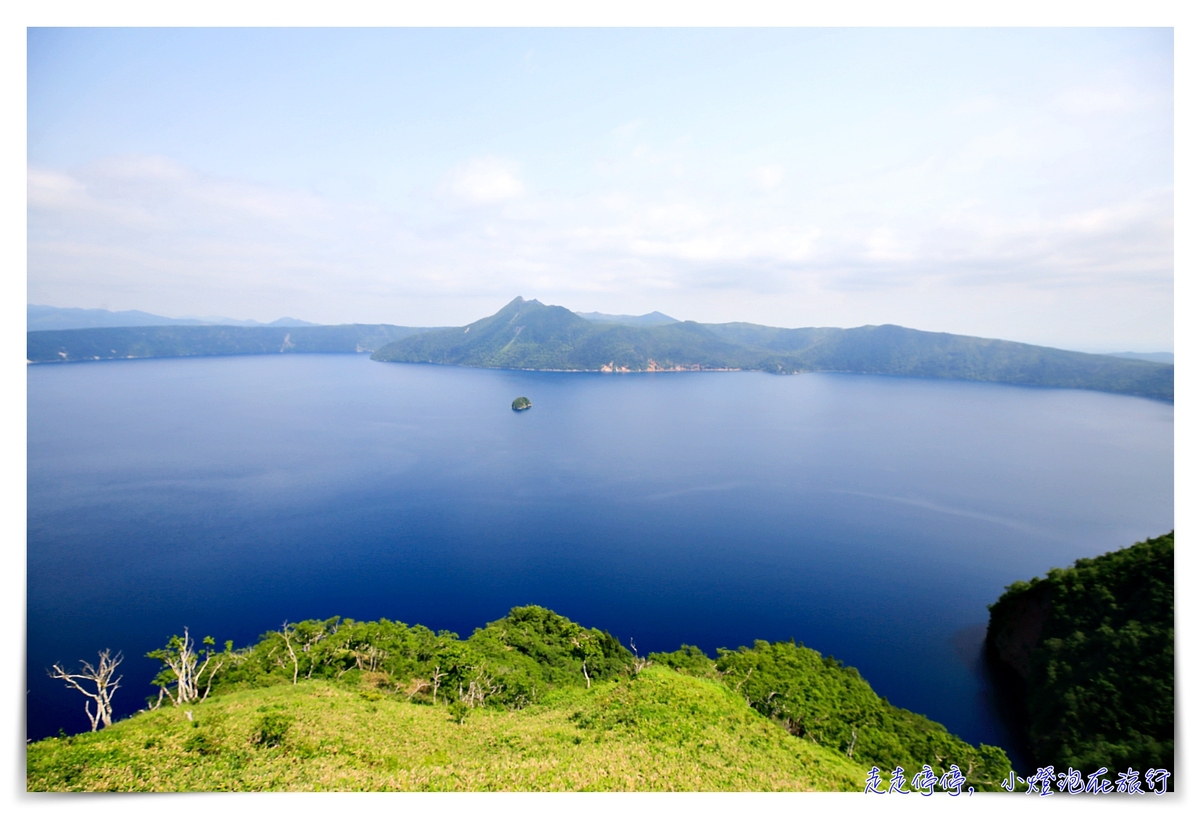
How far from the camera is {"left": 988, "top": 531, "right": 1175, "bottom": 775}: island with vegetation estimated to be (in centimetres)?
1439

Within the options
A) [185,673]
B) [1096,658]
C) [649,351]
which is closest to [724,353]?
[649,351]

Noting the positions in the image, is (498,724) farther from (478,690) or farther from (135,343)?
(135,343)

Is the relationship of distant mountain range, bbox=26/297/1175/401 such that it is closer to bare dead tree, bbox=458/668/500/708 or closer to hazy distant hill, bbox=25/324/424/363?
hazy distant hill, bbox=25/324/424/363

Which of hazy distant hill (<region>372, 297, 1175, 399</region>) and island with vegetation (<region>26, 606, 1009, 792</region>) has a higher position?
hazy distant hill (<region>372, 297, 1175, 399</region>)

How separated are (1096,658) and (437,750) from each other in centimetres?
2268

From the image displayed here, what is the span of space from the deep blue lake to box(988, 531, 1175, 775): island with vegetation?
1861 millimetres

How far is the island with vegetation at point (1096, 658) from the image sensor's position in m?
14.4

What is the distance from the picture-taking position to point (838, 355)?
568 feet

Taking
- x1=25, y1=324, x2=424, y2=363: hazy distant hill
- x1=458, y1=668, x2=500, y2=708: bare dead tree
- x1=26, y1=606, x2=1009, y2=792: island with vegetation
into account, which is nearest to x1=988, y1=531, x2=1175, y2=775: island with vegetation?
x1=26, y1=606, x2=1009, y2=792: island with vegetation

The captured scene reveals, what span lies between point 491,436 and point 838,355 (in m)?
150

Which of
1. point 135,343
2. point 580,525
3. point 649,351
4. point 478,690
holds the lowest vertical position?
point 580,525

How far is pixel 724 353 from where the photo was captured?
169 m

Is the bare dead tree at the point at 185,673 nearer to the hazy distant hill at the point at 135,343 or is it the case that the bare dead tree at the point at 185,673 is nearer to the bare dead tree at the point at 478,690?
the bare dead tree at the point at 478,690

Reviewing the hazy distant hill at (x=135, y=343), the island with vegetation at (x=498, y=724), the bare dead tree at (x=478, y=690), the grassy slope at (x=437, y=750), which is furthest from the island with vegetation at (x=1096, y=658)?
the hazy distant hill at (x=135, y=343)
